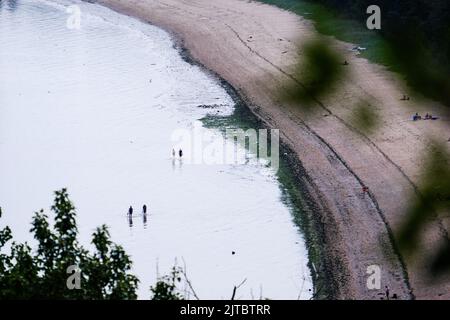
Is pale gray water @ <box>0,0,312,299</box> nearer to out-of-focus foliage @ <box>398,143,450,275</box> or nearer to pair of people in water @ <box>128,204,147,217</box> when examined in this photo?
pair of people in water @ <box>128,204,147,217</box>

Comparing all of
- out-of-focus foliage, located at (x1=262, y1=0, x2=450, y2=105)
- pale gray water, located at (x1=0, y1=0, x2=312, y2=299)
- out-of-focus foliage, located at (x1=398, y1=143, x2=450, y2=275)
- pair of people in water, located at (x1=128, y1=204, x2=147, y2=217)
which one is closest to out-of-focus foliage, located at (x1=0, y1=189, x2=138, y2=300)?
out-of-focus foliage, located at (x1=398, y1=143, x2=450, y2=275)

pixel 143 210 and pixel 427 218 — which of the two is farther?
pixel 143 210

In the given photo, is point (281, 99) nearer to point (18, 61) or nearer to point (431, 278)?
point (431, 278)

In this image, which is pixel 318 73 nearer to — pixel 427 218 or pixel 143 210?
pixel 427 218

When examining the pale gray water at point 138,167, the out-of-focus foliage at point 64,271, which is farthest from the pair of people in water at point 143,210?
the out-of-focus foliage at point 64,271

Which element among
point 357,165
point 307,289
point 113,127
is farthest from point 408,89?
point 113,127

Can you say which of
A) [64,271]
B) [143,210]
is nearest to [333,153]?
[143,210]

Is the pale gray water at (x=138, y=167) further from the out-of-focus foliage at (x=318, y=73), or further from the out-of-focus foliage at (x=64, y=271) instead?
the out-of-focus foliage at (x=318, y=73)
